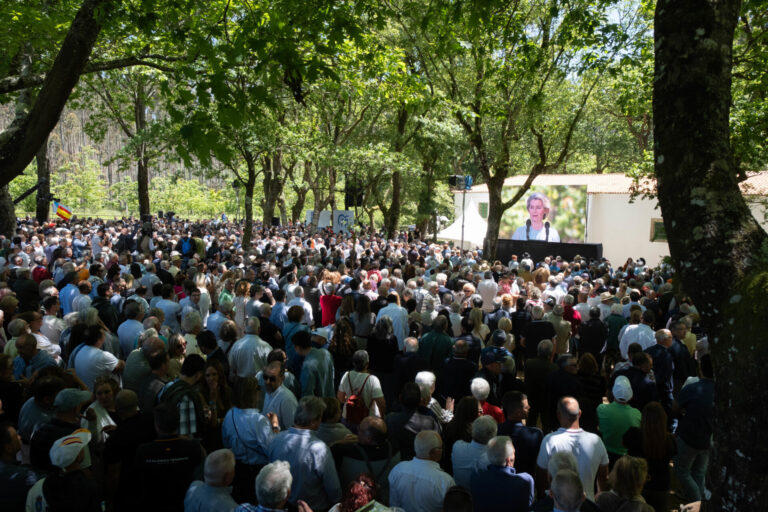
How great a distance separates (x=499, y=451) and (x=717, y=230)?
205 centimetres

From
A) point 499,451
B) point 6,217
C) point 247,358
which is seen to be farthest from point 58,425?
point 6,217

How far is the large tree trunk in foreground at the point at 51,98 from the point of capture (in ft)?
11.7

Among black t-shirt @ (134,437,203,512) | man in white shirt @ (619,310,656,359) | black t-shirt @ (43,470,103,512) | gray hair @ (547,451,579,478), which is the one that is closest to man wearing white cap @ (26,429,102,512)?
black t-shirt @ (43,470,103,512)

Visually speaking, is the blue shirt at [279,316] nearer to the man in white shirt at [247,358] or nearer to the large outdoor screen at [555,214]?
the man in white shirt at [247,358]

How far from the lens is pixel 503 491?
3.65 m

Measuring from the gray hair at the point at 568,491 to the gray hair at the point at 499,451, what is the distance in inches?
19.5

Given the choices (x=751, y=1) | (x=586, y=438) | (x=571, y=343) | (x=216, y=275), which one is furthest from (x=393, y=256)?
(x=586, y=438)

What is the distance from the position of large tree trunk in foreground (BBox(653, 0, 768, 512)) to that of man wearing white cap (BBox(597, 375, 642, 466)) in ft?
8.28

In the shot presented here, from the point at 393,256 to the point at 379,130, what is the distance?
1464cm

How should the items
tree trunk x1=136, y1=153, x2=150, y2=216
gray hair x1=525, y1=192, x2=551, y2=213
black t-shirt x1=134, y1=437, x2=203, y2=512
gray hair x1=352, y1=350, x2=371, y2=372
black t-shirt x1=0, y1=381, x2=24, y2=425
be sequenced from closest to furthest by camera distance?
1. black t-shirt x1=134, y1=437, x2=203, y2=512
2. black t-shirt x1=0, y1=381, x2=24, y2=425
3. gray hair x1=352, y1=350, x2=371, y2=372
4. tree trunk x1=136, y1=153, x2=150, y2=216
5. gray hair x1=525, y1=192, x2=551, y2=213

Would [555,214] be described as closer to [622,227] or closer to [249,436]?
[622,227]

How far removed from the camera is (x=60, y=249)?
11.3 m

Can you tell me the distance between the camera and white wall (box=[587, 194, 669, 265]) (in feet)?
87.3

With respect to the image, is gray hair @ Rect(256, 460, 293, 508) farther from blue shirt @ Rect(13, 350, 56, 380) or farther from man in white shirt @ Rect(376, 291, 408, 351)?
man in white shirt @ Rect(376, 291, 408, 351)
